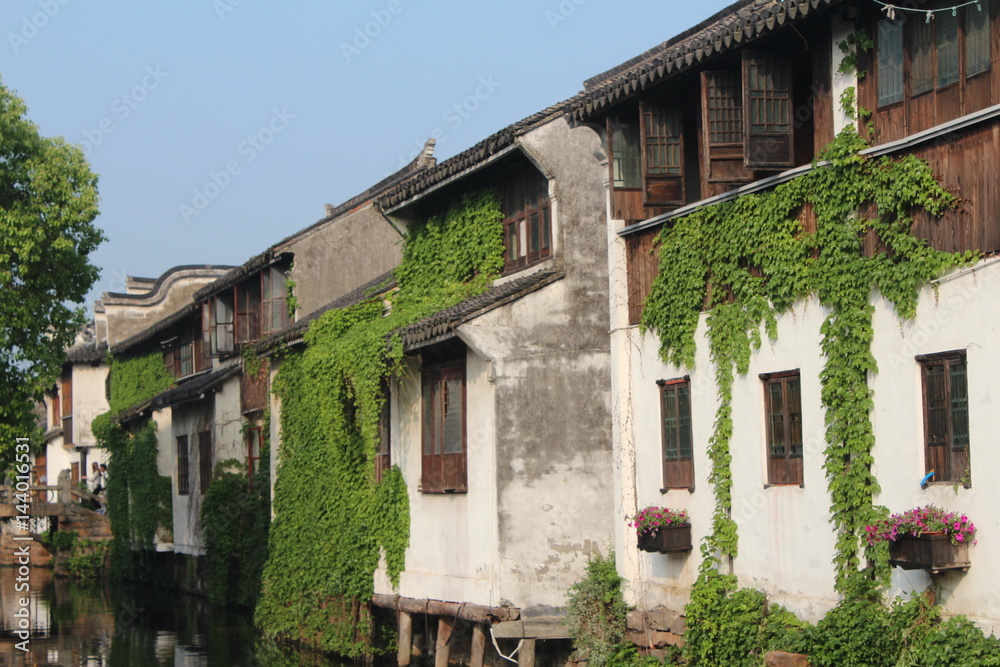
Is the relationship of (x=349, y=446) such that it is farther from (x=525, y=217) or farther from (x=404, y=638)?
(x=525, y=217)

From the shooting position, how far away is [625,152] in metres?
15.7

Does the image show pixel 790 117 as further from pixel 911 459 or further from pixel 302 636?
pixel 302 636

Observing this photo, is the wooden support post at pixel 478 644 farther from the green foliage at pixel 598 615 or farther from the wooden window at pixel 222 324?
the wooden window at pixel 222 324

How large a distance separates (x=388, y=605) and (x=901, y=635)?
35.1ft

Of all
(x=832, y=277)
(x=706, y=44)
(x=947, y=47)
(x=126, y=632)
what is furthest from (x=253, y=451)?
(x=947, y=47)

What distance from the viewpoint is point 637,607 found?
16.2 metres

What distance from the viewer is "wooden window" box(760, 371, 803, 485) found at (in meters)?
13.5

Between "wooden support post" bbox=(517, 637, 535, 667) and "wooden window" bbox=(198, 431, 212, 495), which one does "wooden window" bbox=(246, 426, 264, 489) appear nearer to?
"wooden window" bbox=(198, 431, 212, 495)

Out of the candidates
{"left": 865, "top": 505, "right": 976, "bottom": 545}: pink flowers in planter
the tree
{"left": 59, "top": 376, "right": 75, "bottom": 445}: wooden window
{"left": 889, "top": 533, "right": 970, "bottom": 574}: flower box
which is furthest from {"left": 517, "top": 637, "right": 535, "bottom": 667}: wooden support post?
{"left": 59, "top": 376, "right": 75, "bottom": 445}: wooden window

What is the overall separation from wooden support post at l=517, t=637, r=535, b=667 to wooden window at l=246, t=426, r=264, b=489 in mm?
14231

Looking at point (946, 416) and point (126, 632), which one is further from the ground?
point (946, 416)

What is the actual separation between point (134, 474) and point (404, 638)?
2093cm

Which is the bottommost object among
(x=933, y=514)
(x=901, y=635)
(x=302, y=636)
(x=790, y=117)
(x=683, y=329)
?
(x=302, y=636)

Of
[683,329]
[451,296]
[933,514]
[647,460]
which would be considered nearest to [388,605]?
[451,296]
